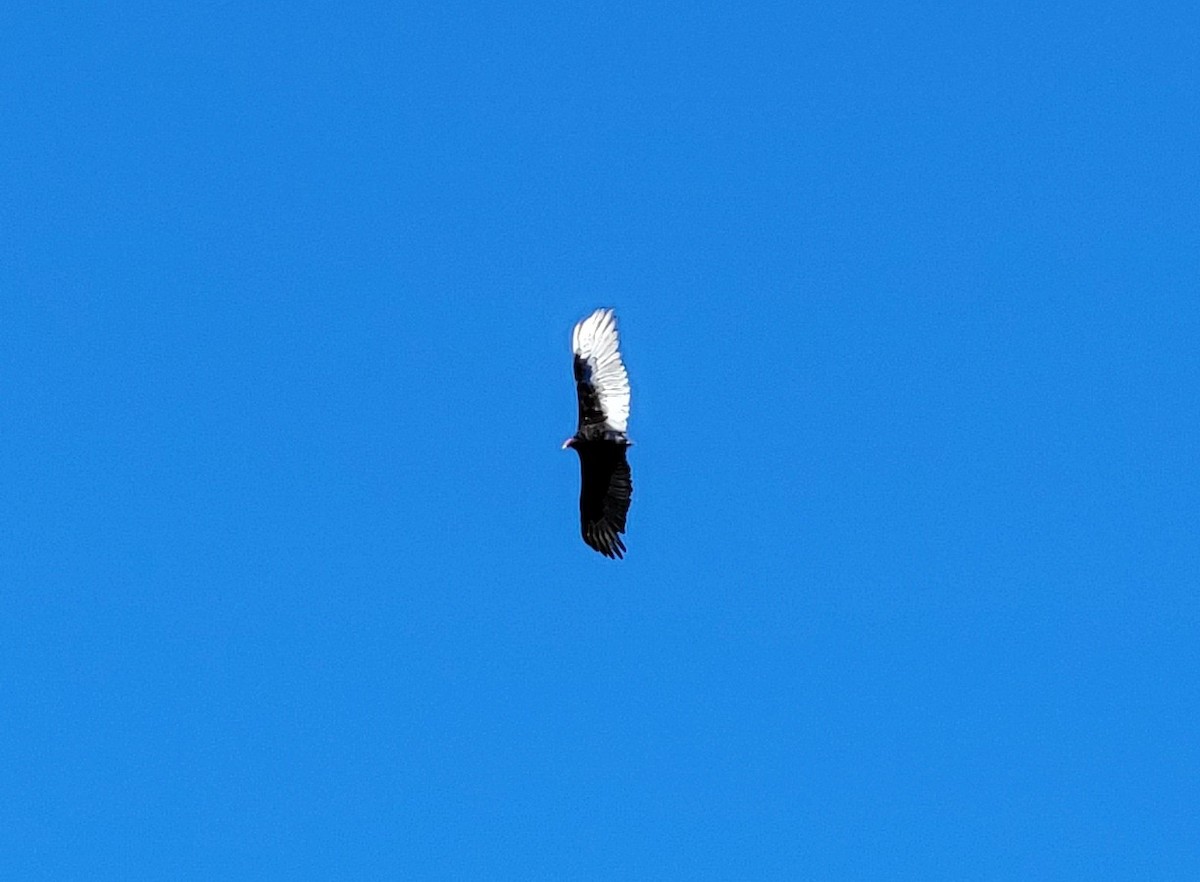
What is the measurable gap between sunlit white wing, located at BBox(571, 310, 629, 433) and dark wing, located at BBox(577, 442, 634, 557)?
0.98 m

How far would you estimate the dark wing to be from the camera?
108 meters

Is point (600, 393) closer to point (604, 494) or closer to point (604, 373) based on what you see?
point (604, 373)

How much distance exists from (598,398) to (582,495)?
12.3 feet

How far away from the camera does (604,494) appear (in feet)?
359

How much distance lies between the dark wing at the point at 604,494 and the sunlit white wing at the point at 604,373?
3.23 ft

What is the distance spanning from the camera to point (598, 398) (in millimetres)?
107750

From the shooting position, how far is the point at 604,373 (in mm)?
107812

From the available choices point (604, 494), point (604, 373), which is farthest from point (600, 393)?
point (604, 494)

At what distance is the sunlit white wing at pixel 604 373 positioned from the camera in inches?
4245

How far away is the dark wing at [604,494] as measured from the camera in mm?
108250

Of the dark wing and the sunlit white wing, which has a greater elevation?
the sunlit white wing

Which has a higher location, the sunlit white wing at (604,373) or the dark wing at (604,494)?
the sunlit white wing at (604,373)

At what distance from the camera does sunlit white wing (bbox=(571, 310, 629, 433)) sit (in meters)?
108

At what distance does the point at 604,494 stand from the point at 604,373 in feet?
13.9
